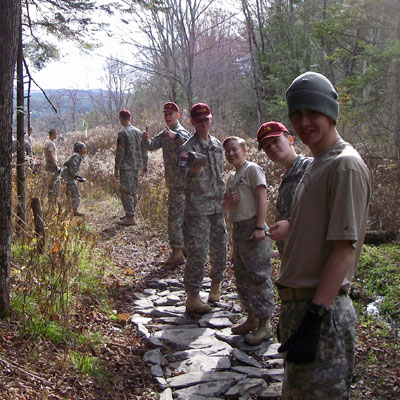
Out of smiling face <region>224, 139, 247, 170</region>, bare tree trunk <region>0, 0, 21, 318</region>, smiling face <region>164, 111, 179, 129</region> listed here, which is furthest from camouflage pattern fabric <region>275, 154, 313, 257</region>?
smiling face <region>164, 111, 179, 129</region>

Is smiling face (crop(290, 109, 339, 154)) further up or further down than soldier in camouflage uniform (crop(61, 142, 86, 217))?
further up

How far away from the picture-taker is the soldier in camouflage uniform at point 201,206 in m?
5.17

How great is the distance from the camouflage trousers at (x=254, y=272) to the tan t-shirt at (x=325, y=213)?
7.15ft

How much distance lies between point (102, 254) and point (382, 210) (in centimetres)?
532

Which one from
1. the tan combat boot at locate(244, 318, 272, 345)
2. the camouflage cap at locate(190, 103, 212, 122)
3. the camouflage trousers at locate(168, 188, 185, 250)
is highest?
the camouflage cap at locate(190, 103, 212, 122)

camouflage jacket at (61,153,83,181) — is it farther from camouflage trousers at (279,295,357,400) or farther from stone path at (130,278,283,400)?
camouflage trousers at (279,295,357,400)

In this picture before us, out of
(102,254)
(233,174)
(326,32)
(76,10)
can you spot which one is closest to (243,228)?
(233,174)

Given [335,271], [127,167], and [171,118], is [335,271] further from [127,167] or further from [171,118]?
[127,167]

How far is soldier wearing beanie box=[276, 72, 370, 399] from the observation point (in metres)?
1.87

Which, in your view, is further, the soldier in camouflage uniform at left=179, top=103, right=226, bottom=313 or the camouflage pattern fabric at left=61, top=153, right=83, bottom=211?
the camouflage pattern fabric at left=61, top=153, right=83, bottom=211

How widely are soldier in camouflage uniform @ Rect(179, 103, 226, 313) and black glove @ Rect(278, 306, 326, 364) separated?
3279 mm

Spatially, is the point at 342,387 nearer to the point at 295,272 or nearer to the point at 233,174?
the point at 295,272

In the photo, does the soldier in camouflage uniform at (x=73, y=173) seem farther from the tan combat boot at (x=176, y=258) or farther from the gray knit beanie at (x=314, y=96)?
the gray knit beanie at (x=314, y=96)

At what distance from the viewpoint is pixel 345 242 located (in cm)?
186
